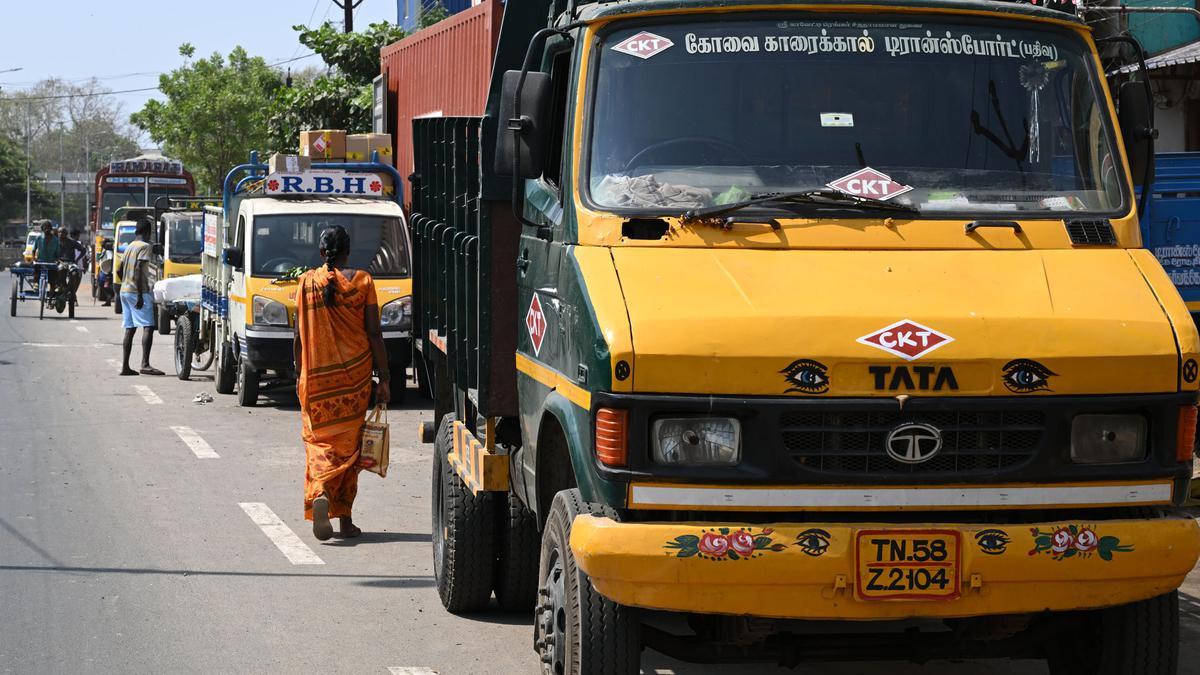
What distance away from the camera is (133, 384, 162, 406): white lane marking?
55.1ft

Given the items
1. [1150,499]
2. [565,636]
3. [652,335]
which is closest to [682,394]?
[652,335]

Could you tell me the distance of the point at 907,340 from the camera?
4629mm

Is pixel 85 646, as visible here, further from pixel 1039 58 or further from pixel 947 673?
pixel 1039 58

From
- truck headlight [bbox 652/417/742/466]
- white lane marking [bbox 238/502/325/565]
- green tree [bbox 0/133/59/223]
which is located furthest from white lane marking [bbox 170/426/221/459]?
green tree [bbox 0/133/59/223]

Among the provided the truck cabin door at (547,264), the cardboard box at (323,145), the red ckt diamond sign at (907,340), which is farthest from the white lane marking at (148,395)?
the red ckt diamond sign at (907,340)

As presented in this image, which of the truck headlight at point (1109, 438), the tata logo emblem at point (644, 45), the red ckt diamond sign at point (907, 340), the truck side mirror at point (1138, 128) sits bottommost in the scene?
the truck headlight at point (1109, 438)

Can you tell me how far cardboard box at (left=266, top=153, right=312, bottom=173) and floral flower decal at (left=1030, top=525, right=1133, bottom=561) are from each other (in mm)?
13271

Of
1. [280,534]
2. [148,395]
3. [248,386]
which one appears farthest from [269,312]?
[280,534]

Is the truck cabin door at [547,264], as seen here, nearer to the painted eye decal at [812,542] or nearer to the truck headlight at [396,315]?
the painted eye decal at [812,542]

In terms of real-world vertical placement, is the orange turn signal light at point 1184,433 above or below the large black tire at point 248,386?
above

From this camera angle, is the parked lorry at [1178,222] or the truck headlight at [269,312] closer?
the parked lorry at [1178,222]

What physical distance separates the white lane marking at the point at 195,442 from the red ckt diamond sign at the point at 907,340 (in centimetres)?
900

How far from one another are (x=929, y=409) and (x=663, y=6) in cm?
176

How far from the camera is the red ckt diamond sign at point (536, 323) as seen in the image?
18.5 feet
